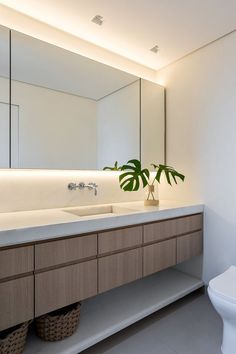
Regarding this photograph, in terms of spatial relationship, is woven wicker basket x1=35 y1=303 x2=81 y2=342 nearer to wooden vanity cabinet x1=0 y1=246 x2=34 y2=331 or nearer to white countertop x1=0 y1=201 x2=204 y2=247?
wooden vanity cabinet x1=0 y1=246 x2=34 y2=331

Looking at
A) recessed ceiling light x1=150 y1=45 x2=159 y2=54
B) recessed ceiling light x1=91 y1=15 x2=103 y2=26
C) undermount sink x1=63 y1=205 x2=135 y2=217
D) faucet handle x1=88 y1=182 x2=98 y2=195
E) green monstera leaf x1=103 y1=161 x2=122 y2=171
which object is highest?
recessed ceiling light x1=150 y1=45 x2=159 y2=54

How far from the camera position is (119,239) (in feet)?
5.29

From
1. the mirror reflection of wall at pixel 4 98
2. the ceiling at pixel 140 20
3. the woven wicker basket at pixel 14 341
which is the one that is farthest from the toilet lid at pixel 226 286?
the ceiling at pixel 140 20

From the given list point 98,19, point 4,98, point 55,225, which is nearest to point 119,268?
point 55,225

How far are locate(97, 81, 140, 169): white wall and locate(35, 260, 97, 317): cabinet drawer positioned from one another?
1093 mm

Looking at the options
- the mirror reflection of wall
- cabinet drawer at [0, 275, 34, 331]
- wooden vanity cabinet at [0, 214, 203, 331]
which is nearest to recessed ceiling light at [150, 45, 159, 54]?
the mirror reflection of wall

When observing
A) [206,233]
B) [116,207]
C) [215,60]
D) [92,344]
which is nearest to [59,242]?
[92,344]

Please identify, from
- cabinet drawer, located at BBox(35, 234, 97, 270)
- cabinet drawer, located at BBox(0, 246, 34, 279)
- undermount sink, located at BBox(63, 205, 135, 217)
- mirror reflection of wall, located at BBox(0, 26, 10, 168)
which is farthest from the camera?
undermount sink, located at BBox(63, 205, 135, 217)

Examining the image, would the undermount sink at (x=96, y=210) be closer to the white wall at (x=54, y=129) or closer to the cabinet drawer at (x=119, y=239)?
the cabinet drawer at (x=119, y=239)

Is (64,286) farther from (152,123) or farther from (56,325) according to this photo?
(152,123)

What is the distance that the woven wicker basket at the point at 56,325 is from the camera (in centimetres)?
147

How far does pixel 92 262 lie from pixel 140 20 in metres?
2.00

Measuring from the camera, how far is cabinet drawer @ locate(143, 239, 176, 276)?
1.78 m

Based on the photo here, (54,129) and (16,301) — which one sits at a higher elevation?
(54,129)
